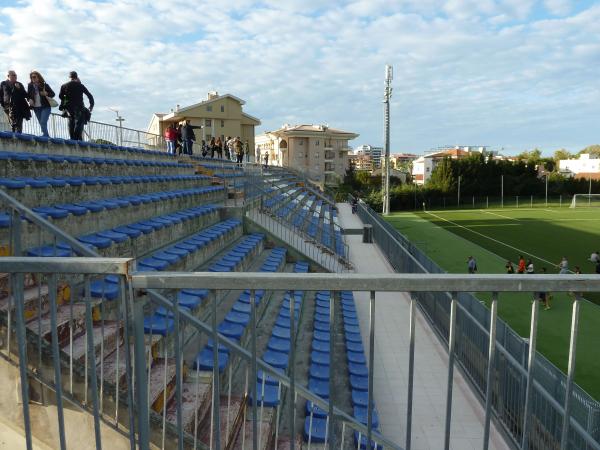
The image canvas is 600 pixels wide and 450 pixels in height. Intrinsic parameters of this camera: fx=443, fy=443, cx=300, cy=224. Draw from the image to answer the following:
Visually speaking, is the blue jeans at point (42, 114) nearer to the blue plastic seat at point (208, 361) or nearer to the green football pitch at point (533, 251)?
the blue plastic seat at point (208, 361)

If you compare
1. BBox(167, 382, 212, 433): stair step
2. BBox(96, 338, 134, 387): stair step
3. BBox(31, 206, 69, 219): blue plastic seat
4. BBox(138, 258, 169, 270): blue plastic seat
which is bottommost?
BBox(167, 382, 212, 433): stair step

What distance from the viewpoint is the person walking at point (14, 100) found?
9.29 metres

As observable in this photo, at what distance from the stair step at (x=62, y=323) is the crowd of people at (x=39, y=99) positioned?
7.28 meters

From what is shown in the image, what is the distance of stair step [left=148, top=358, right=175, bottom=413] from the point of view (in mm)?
3561

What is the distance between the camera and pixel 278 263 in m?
10.7

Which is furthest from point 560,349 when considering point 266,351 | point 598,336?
point 266,351

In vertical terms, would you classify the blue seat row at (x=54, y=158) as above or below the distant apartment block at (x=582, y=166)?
below

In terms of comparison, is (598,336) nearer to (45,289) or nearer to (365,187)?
(45,289)

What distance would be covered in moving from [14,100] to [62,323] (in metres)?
7.86

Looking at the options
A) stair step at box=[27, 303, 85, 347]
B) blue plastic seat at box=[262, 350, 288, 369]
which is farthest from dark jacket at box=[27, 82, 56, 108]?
blue plastic seat at box=[262, 350, 288, 369]

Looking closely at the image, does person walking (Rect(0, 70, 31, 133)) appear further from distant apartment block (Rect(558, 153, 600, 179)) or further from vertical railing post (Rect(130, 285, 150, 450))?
distant apartment block (Rect(558, 153, 600, 179))

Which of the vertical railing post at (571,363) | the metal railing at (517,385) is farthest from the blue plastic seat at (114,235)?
the vertical railing post at (571,363)

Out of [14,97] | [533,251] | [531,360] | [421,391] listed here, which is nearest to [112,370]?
[531,360]

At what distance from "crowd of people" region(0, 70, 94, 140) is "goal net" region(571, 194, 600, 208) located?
58365 millimetres
